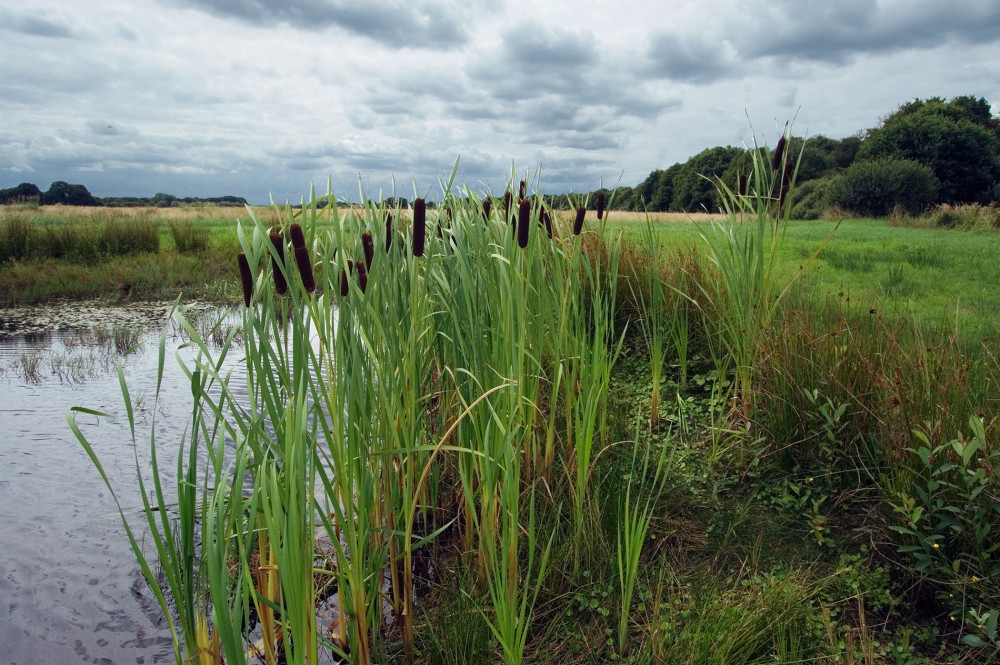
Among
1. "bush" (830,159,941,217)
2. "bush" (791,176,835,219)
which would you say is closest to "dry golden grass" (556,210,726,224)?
"bush" (791,176,835,219)

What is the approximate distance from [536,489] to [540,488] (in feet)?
0.17

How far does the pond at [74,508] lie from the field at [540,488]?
0.81 feet

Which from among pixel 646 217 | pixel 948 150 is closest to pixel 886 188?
pixel 948 150

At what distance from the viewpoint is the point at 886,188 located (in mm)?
26188

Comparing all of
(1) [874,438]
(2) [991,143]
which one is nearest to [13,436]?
(1) [874,438]

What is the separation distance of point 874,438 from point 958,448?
66 cm

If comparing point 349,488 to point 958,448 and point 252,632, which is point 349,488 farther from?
point 958,448

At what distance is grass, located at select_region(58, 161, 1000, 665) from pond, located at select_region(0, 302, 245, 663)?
213 mm

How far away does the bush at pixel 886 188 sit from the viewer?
85.7 feet

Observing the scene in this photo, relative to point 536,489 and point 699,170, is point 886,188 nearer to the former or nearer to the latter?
point 699,170

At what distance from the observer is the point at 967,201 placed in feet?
110

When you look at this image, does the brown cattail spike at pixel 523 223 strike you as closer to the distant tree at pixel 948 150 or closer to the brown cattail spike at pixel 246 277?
the brown cattail spike at pixel 246 277

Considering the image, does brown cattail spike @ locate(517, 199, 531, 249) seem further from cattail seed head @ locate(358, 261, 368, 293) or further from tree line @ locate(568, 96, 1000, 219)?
tree line @ locate(568, 96, 1000, 219)

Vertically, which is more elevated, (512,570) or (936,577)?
(512,570)
